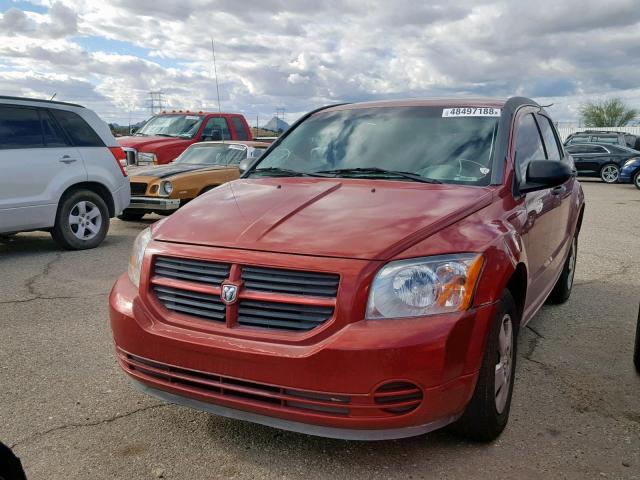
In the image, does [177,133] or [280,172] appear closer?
[280,172]

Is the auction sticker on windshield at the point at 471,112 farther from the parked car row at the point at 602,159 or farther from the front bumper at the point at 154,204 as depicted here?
the parked car row at the point at 602,159

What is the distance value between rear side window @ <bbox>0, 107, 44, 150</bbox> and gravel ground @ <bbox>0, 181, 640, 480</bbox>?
2.66 metres

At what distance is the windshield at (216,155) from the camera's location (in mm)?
10830

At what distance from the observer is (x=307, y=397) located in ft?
8.33

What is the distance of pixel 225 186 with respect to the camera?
384 cm

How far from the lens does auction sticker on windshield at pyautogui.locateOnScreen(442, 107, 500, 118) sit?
390cm

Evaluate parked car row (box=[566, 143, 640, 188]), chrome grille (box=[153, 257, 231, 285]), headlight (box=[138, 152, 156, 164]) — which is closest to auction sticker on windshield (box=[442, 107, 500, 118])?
chrome grille (box=[153, 257, 231, 285])

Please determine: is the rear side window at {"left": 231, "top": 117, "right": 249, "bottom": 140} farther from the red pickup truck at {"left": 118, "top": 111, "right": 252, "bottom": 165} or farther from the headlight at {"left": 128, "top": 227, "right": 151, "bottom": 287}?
the headlight at {"left": 128, "top": 227, "right": 151, "bottom": 287}

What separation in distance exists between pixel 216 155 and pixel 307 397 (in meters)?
8.87

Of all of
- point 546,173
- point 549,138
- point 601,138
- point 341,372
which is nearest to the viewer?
point 341,372

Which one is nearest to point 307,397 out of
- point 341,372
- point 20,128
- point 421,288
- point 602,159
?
point 341,372

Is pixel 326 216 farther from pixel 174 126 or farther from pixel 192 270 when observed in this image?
pixel 174 126

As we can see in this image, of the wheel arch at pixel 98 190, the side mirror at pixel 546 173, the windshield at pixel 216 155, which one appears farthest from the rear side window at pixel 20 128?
the side mirror at pixel 546 173

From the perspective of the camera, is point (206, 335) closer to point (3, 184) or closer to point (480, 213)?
point (480, 213)
